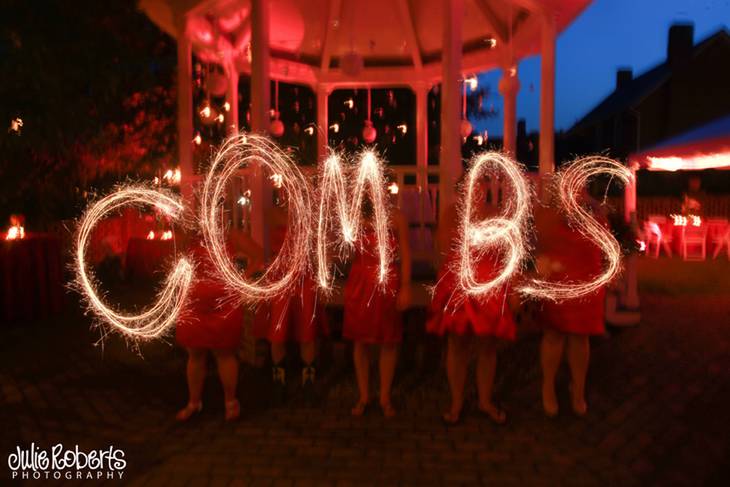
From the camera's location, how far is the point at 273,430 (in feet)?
16.0

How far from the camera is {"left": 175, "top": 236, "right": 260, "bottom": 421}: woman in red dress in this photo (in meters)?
4.82

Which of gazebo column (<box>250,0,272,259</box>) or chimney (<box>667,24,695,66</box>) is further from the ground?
chimney (<box>667,24,695,66</box>)

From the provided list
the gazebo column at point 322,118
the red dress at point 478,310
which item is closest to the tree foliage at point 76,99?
the gazebo column at point 322,118

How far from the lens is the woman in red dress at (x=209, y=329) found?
4816 mm

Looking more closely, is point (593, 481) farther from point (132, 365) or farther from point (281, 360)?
point (132, 365)

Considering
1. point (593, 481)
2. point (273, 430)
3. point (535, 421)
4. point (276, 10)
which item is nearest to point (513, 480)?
A: point (593, 481)

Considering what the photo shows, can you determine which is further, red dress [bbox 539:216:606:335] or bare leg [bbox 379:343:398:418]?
bare leg [bbox 379:343:398:418]

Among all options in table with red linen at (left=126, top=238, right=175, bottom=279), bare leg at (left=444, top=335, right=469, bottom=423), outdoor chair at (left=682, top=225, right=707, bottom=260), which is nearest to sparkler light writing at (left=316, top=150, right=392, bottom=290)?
bare leg at (left=444, top=335, right=469, bottom=423)

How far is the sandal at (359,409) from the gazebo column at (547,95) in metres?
3.72

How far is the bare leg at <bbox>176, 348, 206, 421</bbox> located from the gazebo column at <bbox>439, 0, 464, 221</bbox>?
2.78 meters

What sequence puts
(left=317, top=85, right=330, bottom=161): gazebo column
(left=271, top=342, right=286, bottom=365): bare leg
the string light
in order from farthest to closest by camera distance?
1. (left=317, top=85, right=330, bottom=161): gazebo column
2. the string light
3. (left=271, top=342, right=286, bottom=365): bare leg

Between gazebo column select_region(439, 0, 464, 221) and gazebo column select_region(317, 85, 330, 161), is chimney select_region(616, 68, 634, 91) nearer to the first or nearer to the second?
gazebo column select_region(317, 85, 330, 161)

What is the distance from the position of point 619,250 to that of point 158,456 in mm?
4056

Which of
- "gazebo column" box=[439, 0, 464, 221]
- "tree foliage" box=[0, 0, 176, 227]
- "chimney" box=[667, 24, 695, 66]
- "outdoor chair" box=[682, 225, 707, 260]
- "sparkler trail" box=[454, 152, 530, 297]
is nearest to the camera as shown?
"sparkler trail" box=[454, 152, 530, 297]
